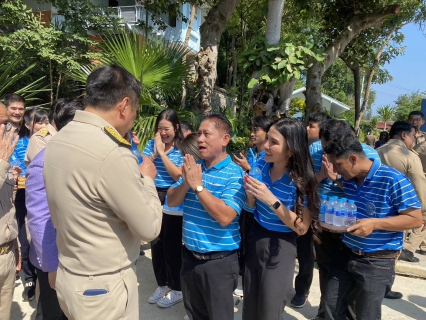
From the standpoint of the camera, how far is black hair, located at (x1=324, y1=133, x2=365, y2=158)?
7.75 feet

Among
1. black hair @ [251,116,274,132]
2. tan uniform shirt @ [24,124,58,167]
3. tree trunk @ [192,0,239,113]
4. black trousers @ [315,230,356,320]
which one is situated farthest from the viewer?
tree trunk @ [192,0,239,113]

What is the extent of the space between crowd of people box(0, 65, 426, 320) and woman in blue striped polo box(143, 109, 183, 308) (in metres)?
0.67

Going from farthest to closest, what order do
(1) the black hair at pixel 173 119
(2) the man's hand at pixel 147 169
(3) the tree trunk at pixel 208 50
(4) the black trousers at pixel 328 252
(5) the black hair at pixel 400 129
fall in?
1. (3) the tree trunk at pixel 208 50
2. (5) the black hair at pixel 400 129
3. (1) the black hair at pixel 173 119
4. (4) the black trousers at pixel 328 252
5. (2) the man's hand at pixel 147 169

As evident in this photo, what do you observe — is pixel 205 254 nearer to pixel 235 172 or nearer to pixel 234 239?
pixel 234 239

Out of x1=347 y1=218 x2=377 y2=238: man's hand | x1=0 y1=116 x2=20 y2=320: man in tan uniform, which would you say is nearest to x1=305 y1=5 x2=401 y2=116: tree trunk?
x1=347 y1=218 x2=377 y2=238: man's hand

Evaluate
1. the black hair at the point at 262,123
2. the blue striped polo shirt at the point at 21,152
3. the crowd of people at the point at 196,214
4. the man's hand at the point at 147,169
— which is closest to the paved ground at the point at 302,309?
the crowd of people at the point at 196,214

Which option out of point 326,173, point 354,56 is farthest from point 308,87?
point 326,173

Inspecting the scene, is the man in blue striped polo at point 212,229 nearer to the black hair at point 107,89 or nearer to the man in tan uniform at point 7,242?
the black hair at point 107,89

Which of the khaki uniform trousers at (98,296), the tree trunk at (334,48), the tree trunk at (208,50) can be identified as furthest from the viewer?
the tree trunk at (334,48)

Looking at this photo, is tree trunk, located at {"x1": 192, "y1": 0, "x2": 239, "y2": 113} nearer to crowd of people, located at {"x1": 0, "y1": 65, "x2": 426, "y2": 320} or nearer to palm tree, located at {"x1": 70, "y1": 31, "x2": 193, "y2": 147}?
palm tree, located at {"x1": 70, "y1": 31, "x2": 193, "y2": 147}

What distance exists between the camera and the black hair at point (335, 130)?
2.46 metres

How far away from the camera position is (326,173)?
282 centimetres

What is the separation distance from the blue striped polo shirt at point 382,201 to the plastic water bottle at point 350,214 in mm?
97

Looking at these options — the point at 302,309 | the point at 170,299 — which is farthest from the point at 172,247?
the point at 302,309
